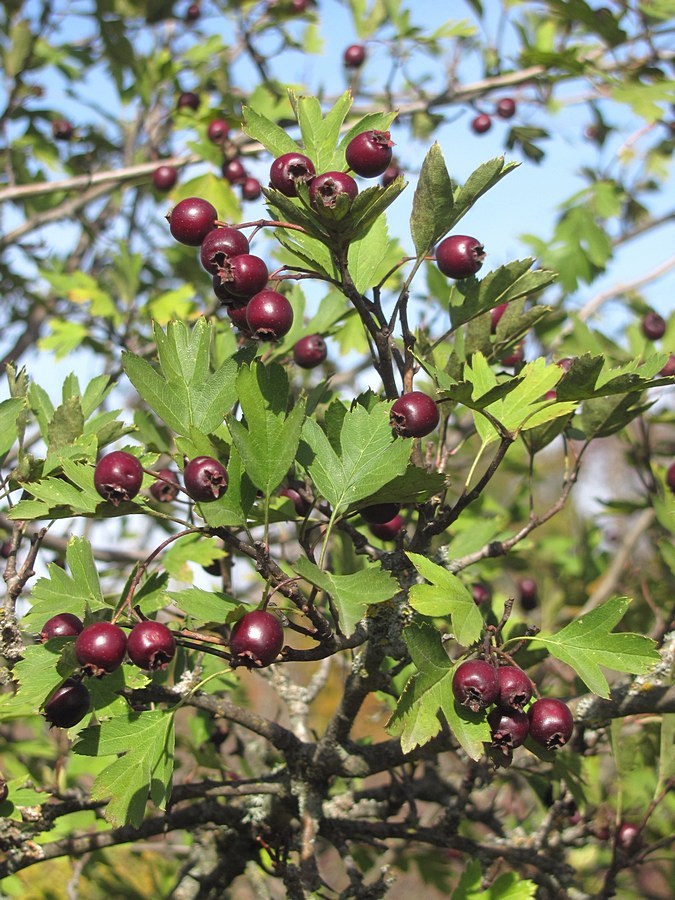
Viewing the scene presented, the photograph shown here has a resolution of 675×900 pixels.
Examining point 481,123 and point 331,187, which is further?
point 481,123

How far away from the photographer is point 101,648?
109cm

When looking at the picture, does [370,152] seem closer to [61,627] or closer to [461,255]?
[461,255]

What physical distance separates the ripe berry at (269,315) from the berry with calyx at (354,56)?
130 inches

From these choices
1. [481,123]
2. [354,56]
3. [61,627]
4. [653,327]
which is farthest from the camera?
[354,56]

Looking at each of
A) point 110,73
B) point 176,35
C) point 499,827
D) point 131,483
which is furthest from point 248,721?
point 176,35

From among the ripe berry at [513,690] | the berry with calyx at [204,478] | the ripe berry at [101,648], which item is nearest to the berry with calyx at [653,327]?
the ripe berry at [513,690]

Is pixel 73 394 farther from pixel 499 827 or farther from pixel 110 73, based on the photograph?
pixel 110 73

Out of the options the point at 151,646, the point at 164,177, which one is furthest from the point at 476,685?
the point at 164,177

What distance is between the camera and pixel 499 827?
A: 2248 mm

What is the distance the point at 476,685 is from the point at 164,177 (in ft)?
8.69

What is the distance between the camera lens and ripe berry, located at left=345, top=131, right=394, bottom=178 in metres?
1.17

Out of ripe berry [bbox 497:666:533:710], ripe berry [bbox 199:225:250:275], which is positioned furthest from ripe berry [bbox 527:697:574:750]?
ripe berry [bbox 199:225:250:275]

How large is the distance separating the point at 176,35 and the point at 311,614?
4453mm

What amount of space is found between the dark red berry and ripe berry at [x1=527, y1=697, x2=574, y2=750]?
313 cm
